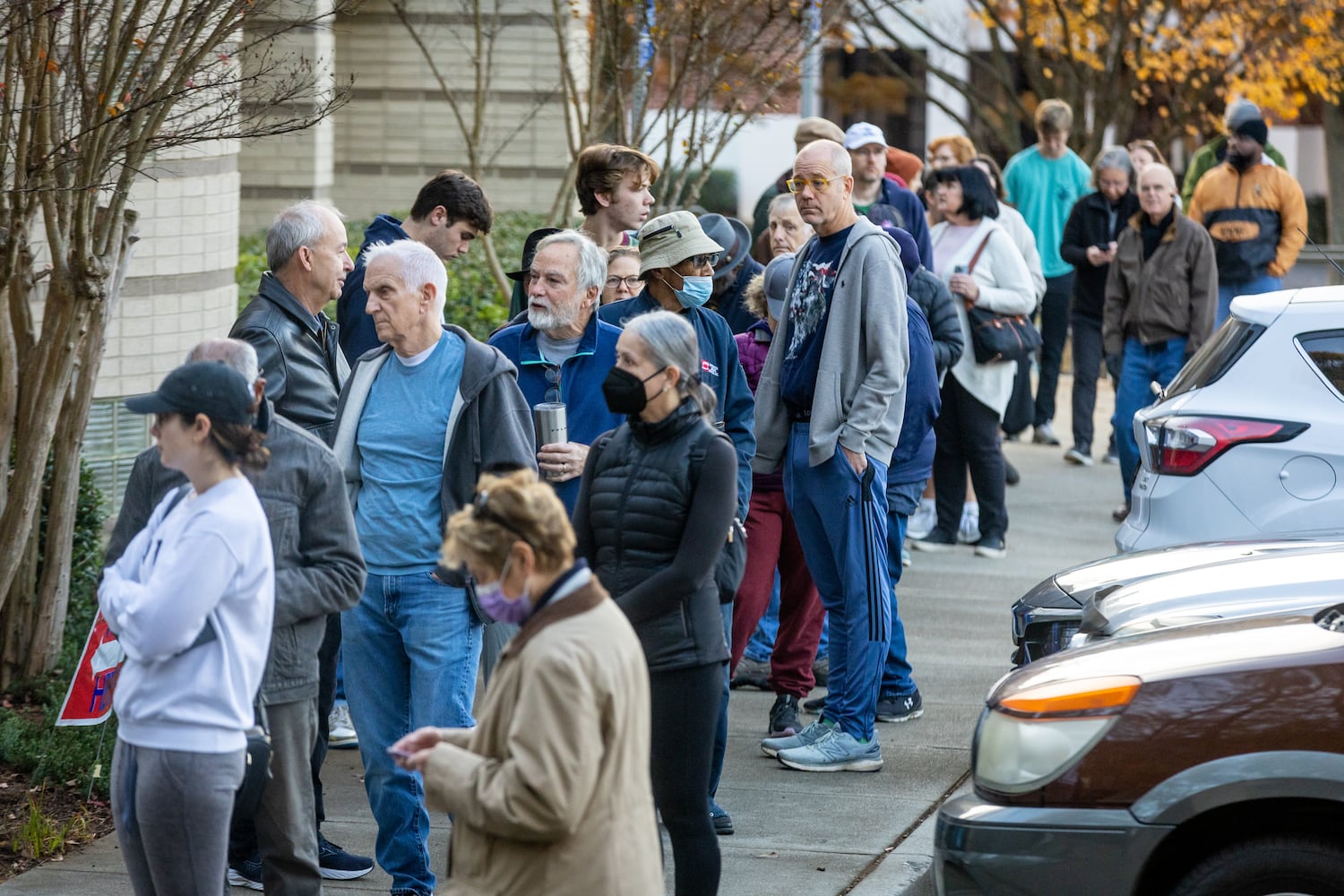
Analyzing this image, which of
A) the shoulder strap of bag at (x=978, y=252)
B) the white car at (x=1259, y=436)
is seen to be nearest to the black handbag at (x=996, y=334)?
the shoulder strap of bag at (x=978, y=252)

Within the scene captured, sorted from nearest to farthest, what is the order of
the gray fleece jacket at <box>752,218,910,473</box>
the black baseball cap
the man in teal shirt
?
the black baseball cap → the gray fleece jacket at <box>752,218,910,473</box> → the man in teal shirt

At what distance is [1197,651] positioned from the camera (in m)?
4.23

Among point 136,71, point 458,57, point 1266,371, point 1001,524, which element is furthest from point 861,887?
point 458,57

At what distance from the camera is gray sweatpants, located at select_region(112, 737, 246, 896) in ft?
12.5

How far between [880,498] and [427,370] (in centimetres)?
198

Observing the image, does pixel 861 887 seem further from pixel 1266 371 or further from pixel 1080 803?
pixel 1266 371

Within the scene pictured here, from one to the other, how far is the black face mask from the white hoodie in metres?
1.03

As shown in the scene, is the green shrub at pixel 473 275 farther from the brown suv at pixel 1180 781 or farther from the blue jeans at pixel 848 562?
the brown suv at pixel 1180 781

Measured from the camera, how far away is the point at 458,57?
1789 cm

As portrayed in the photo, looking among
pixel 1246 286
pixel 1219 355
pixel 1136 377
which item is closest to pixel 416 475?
pixel 1219 355

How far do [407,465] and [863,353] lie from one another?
1904 millimetres

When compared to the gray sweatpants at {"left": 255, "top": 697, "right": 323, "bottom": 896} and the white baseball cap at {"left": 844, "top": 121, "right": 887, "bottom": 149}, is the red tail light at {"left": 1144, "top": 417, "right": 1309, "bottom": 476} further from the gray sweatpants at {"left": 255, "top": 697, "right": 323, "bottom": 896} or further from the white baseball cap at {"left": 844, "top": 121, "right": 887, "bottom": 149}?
the gray sweatpants at {"left": 255, "top": 697, "right": 323, "bottom": 896}

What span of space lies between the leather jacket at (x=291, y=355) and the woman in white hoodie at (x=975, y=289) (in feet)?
16.2

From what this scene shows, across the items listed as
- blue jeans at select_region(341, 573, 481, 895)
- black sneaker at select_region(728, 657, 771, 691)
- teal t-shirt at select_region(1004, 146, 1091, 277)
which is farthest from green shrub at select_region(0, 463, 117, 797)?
teal t-shirt at select_region(1004, 146, 1091, 277)
